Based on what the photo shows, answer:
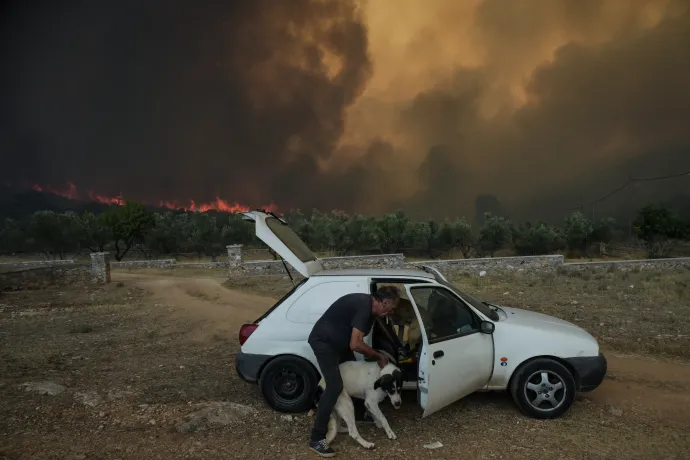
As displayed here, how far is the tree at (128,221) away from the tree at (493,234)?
33387mm

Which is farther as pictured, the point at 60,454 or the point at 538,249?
the point at 538,249

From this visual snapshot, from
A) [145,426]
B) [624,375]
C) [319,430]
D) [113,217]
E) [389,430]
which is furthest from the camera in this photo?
[113,217]

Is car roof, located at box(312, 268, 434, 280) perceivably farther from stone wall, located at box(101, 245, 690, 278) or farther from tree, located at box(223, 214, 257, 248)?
tree, located at box(223, 214, 257, 248)

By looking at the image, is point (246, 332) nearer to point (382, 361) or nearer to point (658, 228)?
point (382, 361)

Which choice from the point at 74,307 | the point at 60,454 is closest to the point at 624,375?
the point at 60,454

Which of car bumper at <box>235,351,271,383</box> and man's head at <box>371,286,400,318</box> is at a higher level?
man's head at <box>371,286,400,318</box>

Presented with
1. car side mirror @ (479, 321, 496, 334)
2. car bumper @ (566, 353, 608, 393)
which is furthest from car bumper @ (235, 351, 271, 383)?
car bumper @ (566, 353, 608, 393)

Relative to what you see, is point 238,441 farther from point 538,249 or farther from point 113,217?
point 538,249

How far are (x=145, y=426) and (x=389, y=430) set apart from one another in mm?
2754

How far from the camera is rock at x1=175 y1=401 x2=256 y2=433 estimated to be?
16.7 feet

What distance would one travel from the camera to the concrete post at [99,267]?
20.8 m

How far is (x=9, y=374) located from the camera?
705cm

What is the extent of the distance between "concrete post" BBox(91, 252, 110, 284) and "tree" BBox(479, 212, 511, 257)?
3709cm

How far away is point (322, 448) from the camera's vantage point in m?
4.38
